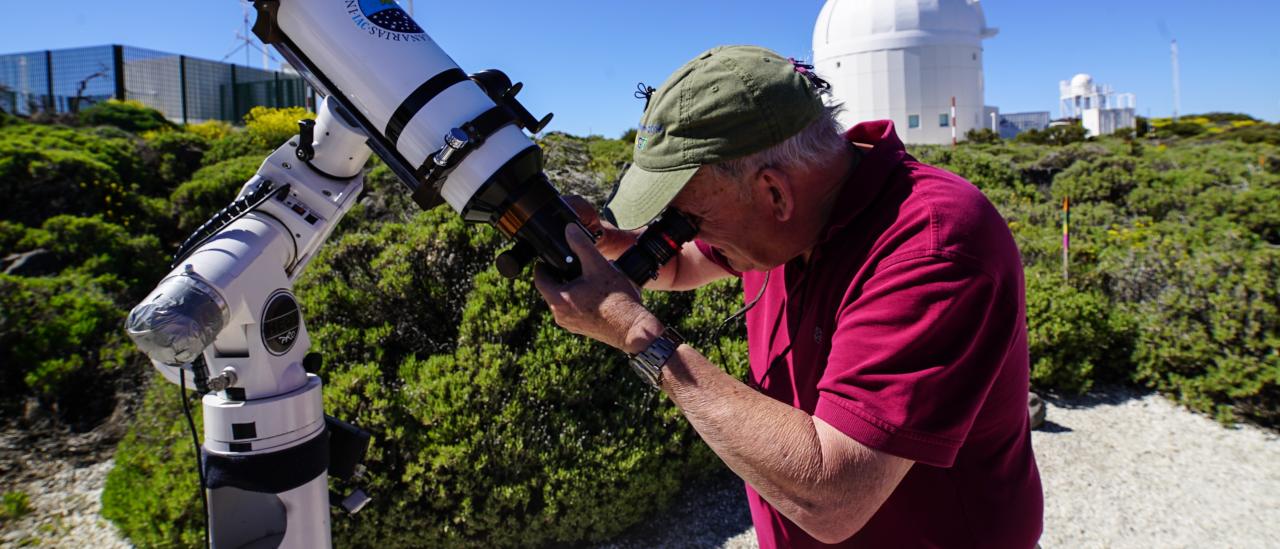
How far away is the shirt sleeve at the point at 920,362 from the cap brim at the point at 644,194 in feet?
1.49

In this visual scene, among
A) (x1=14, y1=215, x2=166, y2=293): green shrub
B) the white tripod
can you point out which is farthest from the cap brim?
(x1=14, y1=215, x2=166, y2=293): green shrub

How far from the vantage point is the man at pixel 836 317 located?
124 centimetres

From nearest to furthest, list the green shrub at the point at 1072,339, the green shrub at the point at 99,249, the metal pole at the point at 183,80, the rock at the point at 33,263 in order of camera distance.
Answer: the green shrub at the point at 1072,339, the rock at the point at 33,263, the green shrub at the point at 99,249, the metal pole at the point at 183,80

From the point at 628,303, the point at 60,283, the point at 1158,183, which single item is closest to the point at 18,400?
the point at 60,283

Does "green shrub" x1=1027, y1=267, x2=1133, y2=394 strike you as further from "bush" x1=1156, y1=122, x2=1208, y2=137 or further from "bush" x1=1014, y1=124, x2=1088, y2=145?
"bush" x1=1156, y1=122, x2=1208, y2=137

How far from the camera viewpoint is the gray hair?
4.91 ft

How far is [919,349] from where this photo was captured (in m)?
1.22

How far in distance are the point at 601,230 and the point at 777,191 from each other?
72 cm

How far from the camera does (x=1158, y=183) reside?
10375 millimetres

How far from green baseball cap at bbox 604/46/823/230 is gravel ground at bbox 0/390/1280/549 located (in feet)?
7.74

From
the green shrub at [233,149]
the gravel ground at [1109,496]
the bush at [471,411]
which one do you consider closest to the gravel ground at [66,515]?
A: the gravel ground at [1109,496]

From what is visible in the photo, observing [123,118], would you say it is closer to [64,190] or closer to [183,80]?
[183,80]

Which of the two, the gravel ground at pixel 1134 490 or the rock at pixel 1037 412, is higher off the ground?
the rock at pixel 1037 412

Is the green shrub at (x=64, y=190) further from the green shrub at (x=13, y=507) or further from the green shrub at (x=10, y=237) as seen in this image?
the green shrub at (x=13, y=507)
